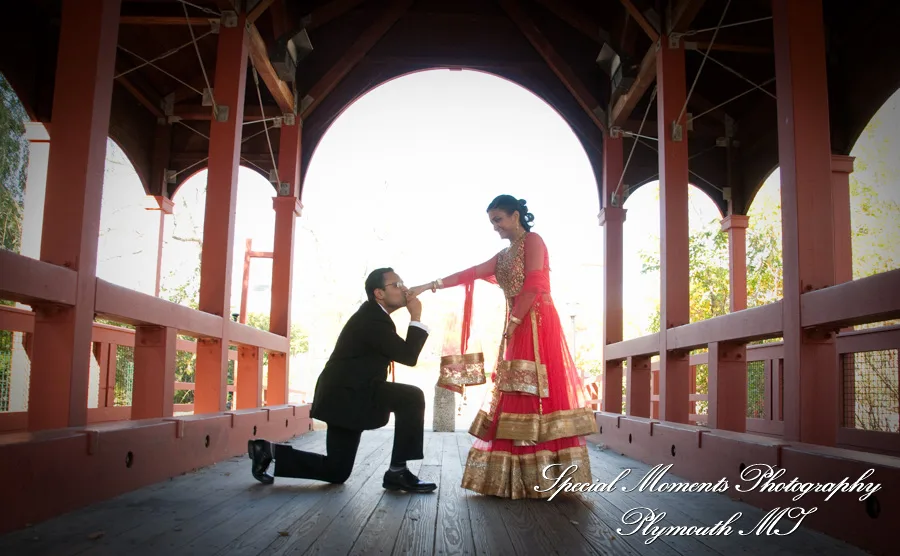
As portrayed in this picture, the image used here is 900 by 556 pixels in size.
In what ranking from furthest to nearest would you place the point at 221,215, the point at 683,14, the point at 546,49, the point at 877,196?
the point at 877,196
the point at 546,49
the point at 683,14
the point at 221,215

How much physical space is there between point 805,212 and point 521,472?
200 centimetres

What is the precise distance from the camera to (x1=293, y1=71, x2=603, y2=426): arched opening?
89.3 ft

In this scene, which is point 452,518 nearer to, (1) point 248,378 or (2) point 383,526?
(2) point 383,526

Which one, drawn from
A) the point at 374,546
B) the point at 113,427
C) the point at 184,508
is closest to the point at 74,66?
the point at 113,427

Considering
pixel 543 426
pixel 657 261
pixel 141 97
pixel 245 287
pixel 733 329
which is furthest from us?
pixel 657 261

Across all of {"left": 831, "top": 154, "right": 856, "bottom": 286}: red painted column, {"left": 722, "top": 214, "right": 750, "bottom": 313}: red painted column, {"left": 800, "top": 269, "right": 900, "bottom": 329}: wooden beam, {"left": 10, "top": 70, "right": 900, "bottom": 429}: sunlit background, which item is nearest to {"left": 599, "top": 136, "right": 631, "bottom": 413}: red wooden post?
{"left": 722, "top": 214, "right": 750, "bottom": 313}: red painted column

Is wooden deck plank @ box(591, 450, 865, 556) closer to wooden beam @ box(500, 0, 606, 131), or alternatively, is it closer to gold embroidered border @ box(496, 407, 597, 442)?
gold embroidered border @ box(496, 407, 597, 442)

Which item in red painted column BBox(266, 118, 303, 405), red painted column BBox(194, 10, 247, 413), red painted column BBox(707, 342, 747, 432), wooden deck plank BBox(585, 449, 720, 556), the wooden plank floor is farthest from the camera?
red painted column BBox(266, 118, 303, 405)

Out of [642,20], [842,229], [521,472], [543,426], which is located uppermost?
[642,20]

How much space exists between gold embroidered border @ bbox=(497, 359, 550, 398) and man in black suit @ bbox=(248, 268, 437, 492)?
489 millimetres

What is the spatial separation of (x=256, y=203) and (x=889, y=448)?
25724 millimetres

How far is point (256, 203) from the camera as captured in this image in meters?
28.3

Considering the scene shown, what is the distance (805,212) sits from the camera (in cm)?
373

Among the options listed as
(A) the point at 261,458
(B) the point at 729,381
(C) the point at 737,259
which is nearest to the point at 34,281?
(A) the point at 261,458
